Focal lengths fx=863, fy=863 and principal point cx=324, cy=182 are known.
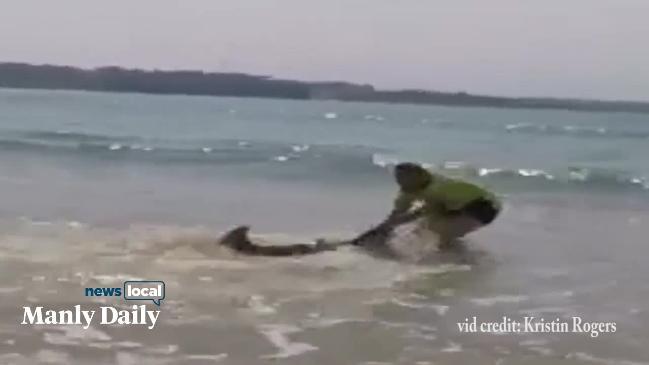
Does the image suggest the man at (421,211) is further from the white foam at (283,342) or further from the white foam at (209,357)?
the white foam at (209,357)

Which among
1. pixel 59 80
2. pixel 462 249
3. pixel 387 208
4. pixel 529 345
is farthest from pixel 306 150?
pixel 529 345

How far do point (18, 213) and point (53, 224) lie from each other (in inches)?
3.4

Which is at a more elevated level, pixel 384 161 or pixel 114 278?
pixel 384 161

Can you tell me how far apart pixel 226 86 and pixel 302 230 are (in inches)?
15.6

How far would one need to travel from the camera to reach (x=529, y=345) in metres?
1.78

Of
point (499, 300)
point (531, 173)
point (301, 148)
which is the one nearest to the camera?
point (499, 300)

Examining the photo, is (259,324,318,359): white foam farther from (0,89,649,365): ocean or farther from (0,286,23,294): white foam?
(0,286,23,294): white foam

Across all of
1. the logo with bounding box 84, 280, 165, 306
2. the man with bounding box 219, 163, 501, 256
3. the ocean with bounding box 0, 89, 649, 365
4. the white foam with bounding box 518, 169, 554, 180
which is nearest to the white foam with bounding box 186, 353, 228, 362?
the ocean with bounding box 0, 89, 649, 365

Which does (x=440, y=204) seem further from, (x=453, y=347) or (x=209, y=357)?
(x=209, y=357)

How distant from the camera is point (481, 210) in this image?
85.0 inches

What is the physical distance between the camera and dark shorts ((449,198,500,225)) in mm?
2146

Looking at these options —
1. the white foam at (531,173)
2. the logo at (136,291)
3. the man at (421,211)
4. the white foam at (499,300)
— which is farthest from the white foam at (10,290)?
the white foam at (531,173)

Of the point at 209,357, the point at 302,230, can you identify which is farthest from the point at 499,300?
the point at 209,357

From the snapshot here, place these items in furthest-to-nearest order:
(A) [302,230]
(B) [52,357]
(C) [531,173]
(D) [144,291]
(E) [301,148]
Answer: (E) [301,148] → (C) [531,173] → (A) [302,230] → (D) [144,291] → (B) [52,357]
